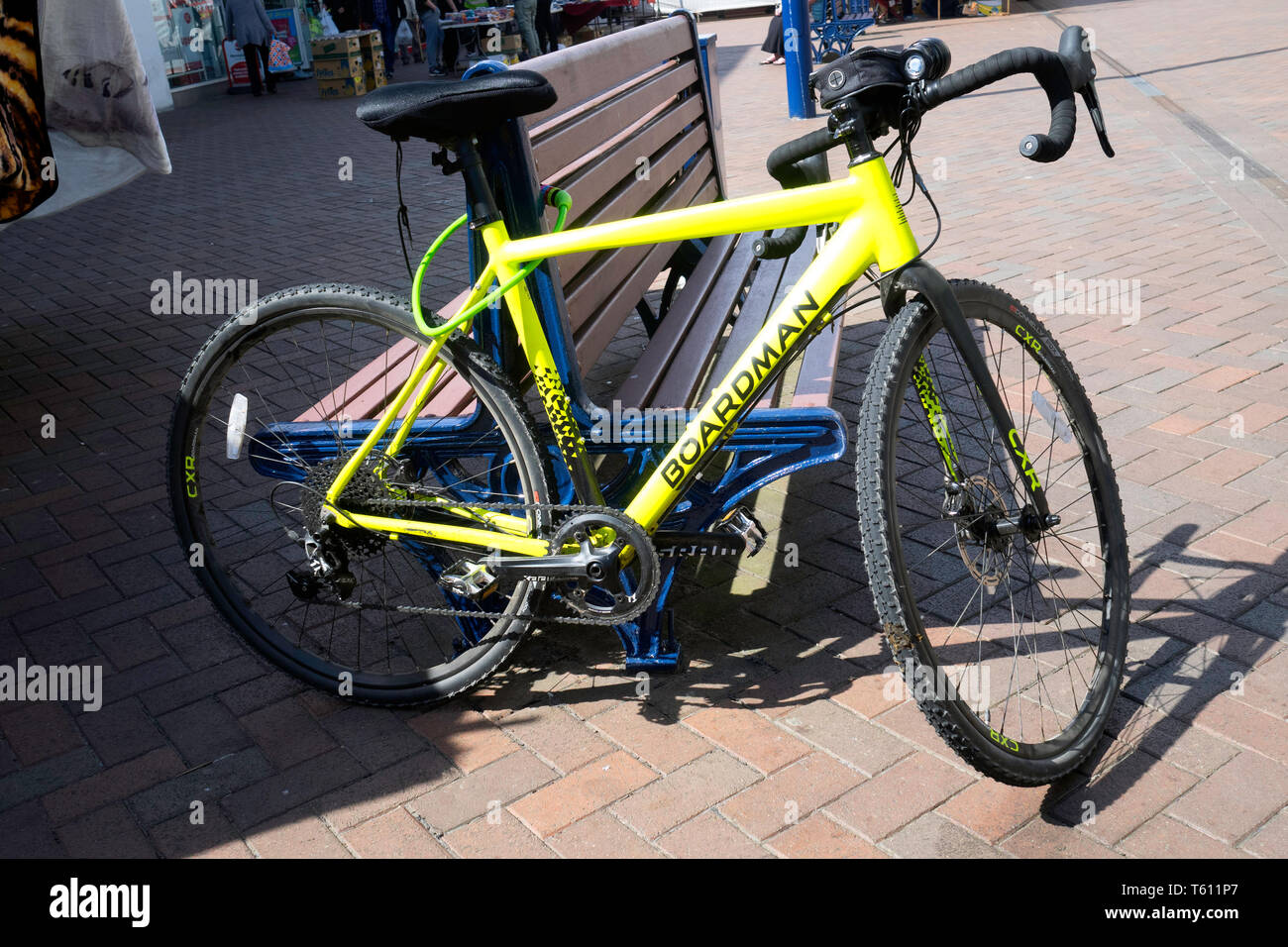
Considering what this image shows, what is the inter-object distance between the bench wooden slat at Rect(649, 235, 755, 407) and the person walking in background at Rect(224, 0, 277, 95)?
14906 mm

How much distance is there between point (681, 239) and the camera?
2641mm

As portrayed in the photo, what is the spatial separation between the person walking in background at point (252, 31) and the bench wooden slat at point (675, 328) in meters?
14.7

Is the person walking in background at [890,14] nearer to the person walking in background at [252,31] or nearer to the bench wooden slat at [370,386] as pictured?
the person walking in background at [252,31]

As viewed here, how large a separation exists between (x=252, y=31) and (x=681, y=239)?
16.9m

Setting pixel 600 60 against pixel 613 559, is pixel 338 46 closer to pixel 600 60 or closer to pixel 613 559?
pixel 600 60

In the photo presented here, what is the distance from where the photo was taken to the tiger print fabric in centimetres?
466
